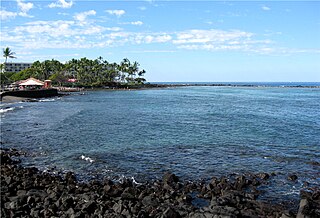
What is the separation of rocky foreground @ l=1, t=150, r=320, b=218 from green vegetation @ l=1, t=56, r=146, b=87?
11401 cm

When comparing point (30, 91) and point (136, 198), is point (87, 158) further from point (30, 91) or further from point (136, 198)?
point (30, 91)

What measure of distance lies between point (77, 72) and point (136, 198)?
13643cm

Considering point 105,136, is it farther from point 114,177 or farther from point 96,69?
point 96,69

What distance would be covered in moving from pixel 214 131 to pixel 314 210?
2088 centimetres

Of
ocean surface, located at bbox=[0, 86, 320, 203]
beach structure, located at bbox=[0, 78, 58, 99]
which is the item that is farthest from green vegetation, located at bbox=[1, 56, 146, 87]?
ocean surface, located at bbox=[0, 86, 320, 203]

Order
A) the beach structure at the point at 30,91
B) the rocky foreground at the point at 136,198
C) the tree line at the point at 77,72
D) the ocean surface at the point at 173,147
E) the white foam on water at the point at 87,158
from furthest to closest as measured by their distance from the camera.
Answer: the tree line at the point at 77,72 → the beach structure at the point at 30,91 → the white foam on water at the point at 87,158 → the ocean surface at the point at 173,147 → the rocky foreground at the point at 136,198

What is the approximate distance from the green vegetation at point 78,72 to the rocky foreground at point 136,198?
114 m

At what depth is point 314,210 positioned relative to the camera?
13.1 m

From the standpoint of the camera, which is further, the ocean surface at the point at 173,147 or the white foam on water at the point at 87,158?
the white foam on water at the point at 87,158

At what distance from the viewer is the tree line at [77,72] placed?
130 meters

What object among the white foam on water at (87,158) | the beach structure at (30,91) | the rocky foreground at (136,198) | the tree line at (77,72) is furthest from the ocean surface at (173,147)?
the tree line at (77,72)

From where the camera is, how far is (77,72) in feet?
474

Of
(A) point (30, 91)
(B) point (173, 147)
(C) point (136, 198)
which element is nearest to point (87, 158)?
(B) point (173, 147)

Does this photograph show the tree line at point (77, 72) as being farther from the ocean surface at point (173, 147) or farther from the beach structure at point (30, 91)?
the ocean surface at point (173, 147)
